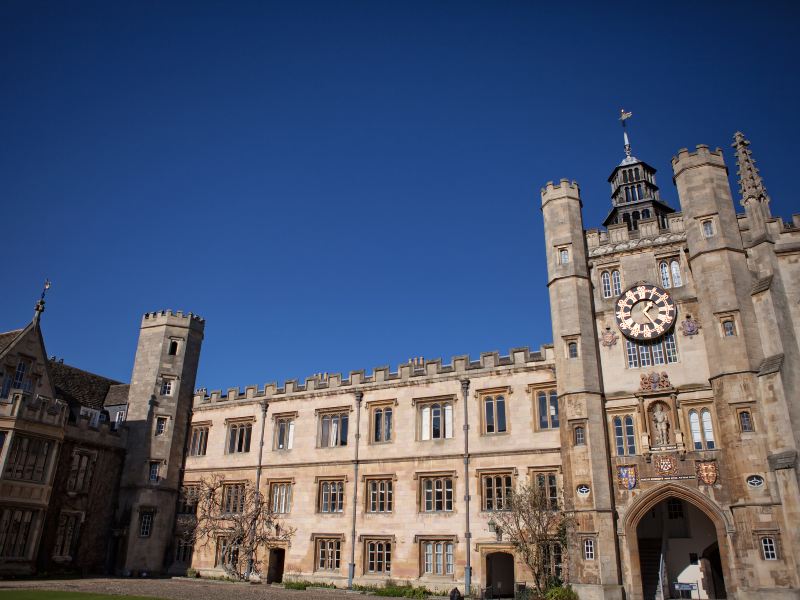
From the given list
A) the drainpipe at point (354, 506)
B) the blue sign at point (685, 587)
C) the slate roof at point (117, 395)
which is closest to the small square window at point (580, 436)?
the blue sign at point (685, 587)

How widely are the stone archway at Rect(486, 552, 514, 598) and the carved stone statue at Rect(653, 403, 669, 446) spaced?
930cm

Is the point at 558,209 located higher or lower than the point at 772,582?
higher

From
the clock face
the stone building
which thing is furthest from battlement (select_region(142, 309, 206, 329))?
the clock face

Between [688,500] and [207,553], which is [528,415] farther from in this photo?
[207,553]

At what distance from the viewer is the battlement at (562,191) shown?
31.3 meters

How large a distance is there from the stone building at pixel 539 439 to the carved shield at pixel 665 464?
0.08 m

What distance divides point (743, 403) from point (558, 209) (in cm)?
1230

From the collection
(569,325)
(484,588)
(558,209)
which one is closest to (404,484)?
(484,588)

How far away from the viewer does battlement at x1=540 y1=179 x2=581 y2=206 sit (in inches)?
1232

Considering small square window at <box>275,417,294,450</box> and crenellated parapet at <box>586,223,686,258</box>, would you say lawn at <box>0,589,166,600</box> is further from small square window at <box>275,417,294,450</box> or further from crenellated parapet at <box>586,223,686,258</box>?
crenellated parapet at <box>586,223,686,258</box>

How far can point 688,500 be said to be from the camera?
2467 cm

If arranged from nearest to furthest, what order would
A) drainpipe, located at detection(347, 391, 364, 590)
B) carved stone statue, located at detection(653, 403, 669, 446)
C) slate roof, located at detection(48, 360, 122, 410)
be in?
carved stone statue, located at detection(653, 403, 669, 446)
drainpipe, located at detection(347, 391, 364, 590)
slate roof, located at detection(48, 360, 122, 410)

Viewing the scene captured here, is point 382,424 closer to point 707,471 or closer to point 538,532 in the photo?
point 538,532

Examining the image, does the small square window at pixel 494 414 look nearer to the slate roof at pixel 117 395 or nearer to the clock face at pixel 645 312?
the clock face at pixel 645 312
